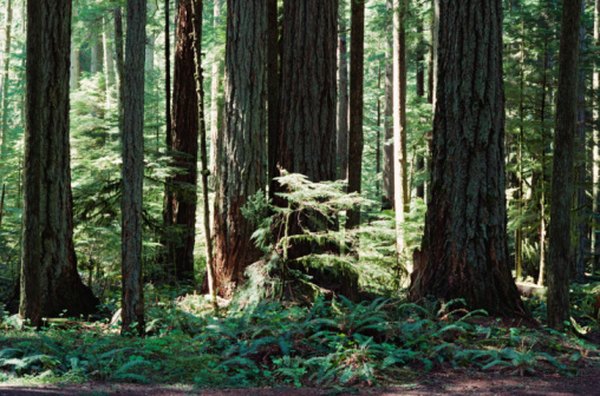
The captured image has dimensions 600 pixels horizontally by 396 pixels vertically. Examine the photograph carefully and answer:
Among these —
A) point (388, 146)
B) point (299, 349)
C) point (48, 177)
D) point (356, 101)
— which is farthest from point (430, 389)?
point (388, 146)

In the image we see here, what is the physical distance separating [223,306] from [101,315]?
1847 mm

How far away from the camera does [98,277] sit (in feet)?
39.6

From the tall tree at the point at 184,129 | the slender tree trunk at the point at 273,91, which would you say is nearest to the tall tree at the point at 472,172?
the slender tree trunk at the point at 273,91

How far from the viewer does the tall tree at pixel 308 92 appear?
9977mm

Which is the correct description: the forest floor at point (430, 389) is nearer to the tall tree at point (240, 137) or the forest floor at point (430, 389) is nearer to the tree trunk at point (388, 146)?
the tall tree at point (240, 137)

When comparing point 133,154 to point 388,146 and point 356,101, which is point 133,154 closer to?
point 356,101

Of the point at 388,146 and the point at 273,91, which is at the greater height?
the point at 388,146

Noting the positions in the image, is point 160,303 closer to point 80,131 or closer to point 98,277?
point 98,277

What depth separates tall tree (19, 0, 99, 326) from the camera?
8359mm

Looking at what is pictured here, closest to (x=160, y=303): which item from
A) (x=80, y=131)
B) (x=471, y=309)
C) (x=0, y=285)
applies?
(x=0, y=285)

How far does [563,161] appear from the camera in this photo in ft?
25.7

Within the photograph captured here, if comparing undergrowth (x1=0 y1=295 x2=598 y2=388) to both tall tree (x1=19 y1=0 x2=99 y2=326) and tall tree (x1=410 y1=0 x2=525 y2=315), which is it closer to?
tall tree (x1=410 y1=0 x2=525 y2=315)

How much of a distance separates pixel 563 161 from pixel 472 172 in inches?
43.4

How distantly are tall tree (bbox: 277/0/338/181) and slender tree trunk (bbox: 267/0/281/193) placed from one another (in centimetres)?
37
